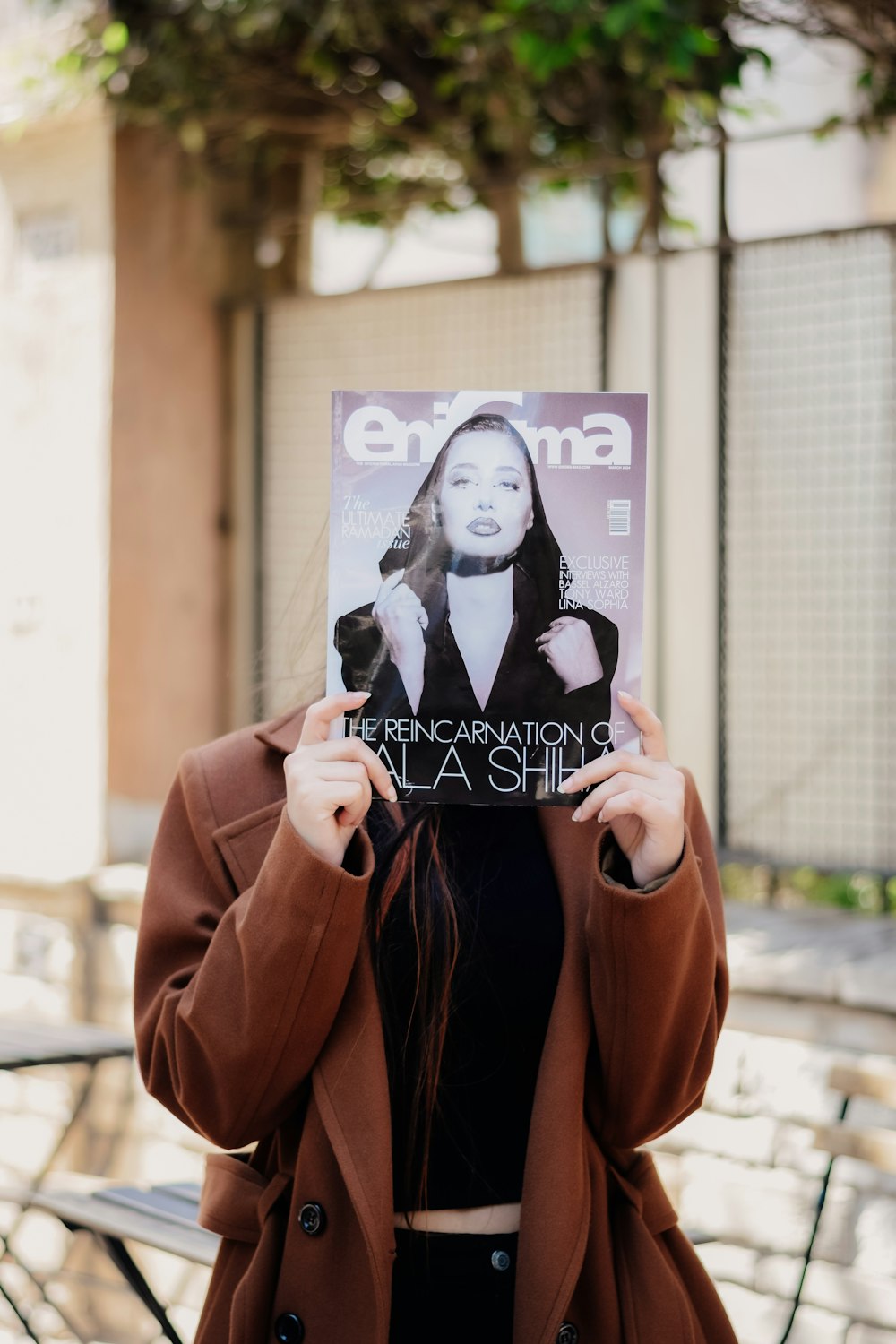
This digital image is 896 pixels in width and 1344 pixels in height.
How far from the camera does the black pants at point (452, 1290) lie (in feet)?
5.29

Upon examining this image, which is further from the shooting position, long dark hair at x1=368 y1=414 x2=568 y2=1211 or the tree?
the tree

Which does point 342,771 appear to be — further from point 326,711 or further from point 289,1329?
point 289,1329

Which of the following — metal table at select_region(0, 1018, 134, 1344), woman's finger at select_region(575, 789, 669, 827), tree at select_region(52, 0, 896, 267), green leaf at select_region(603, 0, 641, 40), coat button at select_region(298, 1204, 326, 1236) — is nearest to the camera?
woman's finger at select_region(575, 789, 669, 827)

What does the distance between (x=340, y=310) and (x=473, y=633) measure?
3532 mm

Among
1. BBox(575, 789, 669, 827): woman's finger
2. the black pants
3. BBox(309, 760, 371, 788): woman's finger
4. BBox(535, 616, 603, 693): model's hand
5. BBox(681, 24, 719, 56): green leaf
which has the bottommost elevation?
the black pants

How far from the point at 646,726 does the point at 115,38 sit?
3.65 m

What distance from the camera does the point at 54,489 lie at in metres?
4.68

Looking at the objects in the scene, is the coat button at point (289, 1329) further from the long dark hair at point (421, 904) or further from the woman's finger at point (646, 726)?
the woman's finger at point (646, 726)

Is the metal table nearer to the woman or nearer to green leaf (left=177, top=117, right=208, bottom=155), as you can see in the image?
the woman

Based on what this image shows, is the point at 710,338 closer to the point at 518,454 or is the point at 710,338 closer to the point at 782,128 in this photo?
the point at 782,128

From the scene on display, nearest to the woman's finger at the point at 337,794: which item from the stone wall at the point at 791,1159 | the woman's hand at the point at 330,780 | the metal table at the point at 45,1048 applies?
the woman's hand at the point at 330,780

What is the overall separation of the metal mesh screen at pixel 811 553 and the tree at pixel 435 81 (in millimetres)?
597

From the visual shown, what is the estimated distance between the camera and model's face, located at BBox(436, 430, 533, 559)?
59.4 inches

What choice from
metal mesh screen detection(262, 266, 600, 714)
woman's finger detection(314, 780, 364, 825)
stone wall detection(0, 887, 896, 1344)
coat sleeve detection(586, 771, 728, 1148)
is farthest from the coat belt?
metal mesh screen detection(262, 266, 600, 714)
